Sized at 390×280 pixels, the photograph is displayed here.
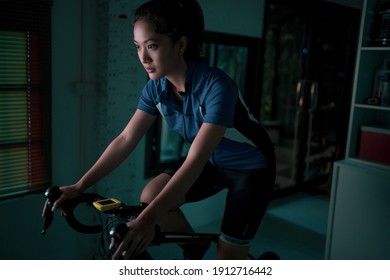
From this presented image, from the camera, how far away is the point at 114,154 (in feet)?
4.63

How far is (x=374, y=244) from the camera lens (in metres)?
2.16

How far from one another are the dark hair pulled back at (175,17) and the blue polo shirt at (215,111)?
0.12 meters

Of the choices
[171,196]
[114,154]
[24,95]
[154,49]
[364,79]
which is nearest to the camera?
[171,196]

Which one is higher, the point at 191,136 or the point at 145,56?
the point at 145,56

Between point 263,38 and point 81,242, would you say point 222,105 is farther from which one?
point 263,38

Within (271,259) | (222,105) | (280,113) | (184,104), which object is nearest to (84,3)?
(184,104)

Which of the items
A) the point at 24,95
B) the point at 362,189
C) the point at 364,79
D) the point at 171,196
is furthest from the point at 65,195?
the point at 364,79

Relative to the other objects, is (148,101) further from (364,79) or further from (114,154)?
(364,79)

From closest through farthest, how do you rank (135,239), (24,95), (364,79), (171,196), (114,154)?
1. (135,239)
2. (171,196)
3. (114,154)
4. (24,95)
5. (364,79)

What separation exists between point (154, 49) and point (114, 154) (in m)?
0.43

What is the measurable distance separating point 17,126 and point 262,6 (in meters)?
2.06

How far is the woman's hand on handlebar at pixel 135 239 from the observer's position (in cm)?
96

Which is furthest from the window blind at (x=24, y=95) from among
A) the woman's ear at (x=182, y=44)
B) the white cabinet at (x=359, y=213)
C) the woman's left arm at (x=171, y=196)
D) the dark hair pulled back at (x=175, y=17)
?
the white cabinet at (x=359, y=213)

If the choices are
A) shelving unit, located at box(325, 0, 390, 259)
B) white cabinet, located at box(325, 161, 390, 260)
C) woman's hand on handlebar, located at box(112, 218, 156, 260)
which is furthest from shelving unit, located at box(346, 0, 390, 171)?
woman's hand on handlebar, located at box(112, 218, 156, 260)
